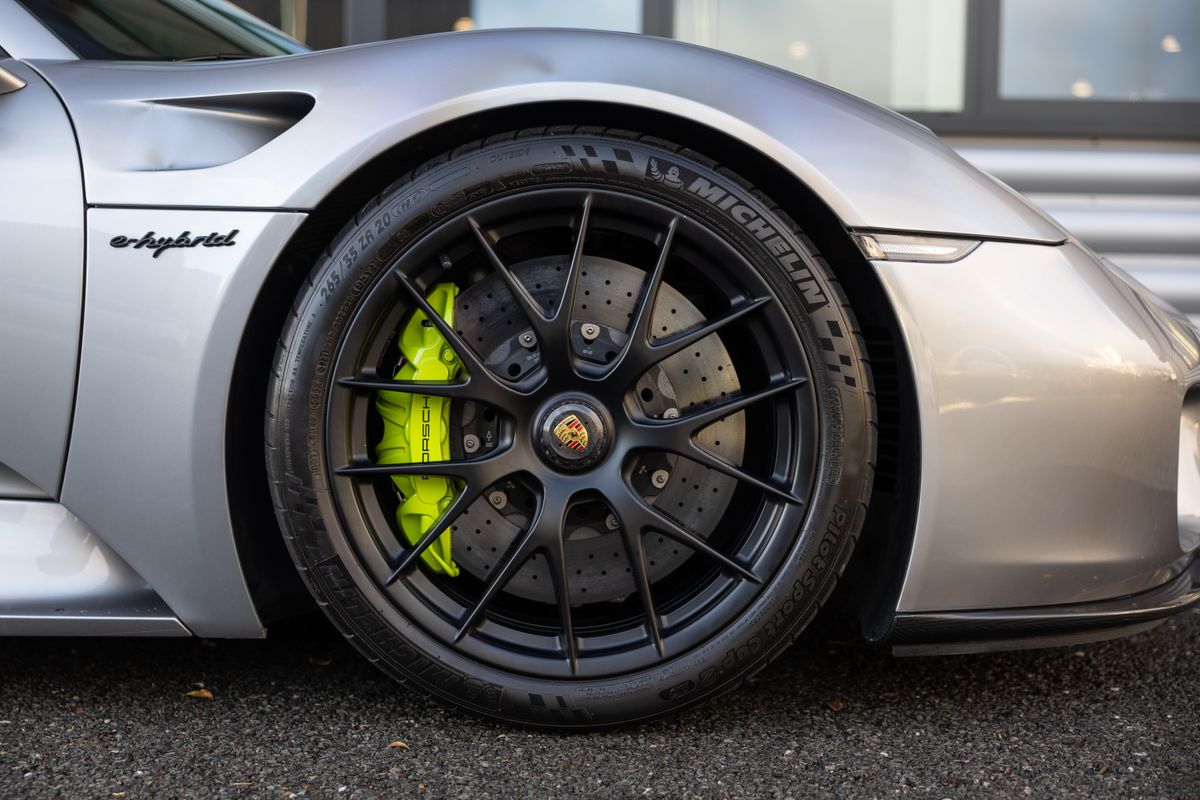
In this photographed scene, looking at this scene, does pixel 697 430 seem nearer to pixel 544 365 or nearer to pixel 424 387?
pixel 544 365

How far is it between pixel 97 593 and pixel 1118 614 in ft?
4.80

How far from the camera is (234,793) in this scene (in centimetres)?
134

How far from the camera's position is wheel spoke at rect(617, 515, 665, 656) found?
1489mm

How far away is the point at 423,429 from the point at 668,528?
39cm

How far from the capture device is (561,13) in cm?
388

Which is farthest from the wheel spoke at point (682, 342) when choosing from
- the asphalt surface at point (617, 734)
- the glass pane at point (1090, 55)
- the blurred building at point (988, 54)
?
the glass pane at point (1090, 55)

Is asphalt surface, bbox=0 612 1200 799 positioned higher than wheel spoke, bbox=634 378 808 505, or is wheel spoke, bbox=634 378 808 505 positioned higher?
wheel spoke, bbox=634 378 808 505

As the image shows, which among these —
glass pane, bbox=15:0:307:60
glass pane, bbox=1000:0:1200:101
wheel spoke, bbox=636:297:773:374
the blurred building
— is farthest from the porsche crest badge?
glass pane, bbox=1000:0:1200:101

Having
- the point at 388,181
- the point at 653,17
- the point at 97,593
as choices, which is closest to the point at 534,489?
the point at 388,181

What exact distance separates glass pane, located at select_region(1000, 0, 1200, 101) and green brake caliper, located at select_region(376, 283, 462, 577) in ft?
10.1

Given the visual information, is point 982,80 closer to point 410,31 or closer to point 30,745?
point 410,31

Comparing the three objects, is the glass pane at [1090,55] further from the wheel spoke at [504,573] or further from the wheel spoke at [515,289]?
the wheel spoke at [504,573]

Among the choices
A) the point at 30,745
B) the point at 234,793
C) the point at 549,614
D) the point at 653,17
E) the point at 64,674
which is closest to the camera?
the point at 234,793

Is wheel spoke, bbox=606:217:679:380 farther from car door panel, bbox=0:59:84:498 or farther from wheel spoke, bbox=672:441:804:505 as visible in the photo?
car door panel, bbox=0:59:84:498
